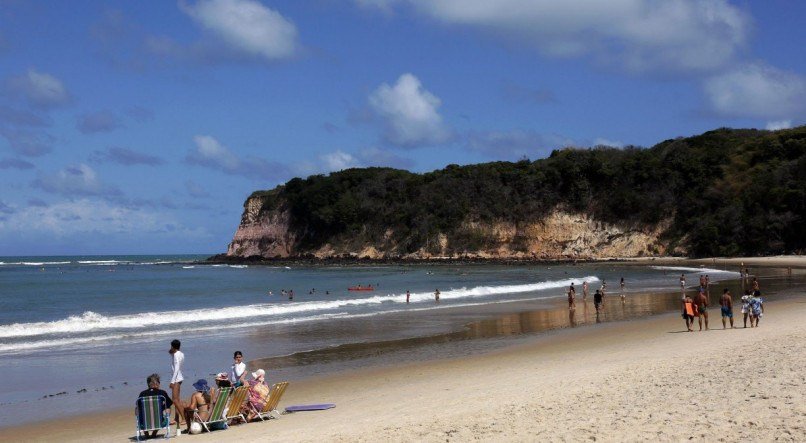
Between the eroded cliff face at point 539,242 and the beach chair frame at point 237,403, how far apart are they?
79310 millimetres

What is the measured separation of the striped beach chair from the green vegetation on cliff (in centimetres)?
7059

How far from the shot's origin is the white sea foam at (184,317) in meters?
25.7

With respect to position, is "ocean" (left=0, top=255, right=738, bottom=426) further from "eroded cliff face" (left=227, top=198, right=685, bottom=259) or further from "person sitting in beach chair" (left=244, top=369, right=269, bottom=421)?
"eroded cliff face" (left=227, top=198, right=685, bottom=259)

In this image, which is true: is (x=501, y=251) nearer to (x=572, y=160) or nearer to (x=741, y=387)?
(x=572, y=160)

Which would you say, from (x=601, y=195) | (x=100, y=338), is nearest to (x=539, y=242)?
(x=601, y=195)

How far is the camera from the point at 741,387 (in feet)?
32.3

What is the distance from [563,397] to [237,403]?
4957 millimetres

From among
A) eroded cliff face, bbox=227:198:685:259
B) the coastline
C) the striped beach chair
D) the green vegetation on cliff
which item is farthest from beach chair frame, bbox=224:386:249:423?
eroded cliff face, bbox=227:198:685:259

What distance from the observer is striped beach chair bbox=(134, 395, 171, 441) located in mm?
10195

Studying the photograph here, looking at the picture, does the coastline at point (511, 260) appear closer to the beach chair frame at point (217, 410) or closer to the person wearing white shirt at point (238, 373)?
the person wearing white shirt at point (238, 373)

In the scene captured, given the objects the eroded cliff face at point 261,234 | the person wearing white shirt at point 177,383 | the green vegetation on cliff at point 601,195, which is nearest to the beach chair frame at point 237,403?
the person wearing white shirt at point 177,383

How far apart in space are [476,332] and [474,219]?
77.6m

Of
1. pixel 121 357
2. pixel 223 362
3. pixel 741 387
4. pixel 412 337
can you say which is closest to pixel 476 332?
pixel 412 337

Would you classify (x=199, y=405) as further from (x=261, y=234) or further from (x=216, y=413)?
(x=261, y=234)
